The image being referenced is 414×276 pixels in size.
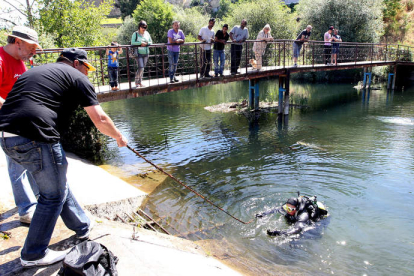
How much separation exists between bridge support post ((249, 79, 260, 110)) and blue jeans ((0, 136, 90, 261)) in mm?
15882

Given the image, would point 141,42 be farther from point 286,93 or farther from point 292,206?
A: point 286,93

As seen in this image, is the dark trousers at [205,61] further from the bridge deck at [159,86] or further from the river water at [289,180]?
the river water at [289,180]

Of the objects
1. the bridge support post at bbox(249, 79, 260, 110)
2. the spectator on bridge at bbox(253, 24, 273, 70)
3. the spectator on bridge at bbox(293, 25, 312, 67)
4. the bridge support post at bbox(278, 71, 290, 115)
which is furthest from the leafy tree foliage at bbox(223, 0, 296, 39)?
the spectator on bridge at bbox(253, 24, 273, 70)

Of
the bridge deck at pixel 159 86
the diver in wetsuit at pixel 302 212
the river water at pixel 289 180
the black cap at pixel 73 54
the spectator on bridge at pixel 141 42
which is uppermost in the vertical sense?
the spectator on bridge at pixel 141 42

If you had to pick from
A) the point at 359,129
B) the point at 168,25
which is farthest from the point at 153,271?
the point at 168,25

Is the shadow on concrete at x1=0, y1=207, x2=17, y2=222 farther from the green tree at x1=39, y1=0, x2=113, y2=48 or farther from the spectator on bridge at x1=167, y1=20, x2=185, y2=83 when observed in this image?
the green tree at x1=39, y1=0, x2=113, y2=48

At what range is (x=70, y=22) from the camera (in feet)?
58.2

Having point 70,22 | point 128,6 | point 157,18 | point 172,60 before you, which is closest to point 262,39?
point 172,60

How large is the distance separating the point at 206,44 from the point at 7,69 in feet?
28.6

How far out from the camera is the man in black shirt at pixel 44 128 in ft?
9.09

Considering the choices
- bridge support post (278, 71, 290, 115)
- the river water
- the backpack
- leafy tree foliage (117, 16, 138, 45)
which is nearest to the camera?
the backpack

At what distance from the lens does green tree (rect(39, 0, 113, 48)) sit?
17.2 m

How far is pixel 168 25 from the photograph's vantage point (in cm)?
3847

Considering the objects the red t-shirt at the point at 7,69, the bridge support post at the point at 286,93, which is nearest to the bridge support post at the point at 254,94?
the bridge support post at the point at 286,93
